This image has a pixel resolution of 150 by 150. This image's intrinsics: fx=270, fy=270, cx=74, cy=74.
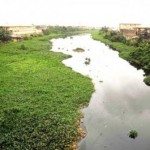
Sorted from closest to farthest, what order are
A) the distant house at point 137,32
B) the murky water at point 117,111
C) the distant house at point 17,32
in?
the murky water at point 117,111
the distant house at point 137,32
the distant house at point 17,32

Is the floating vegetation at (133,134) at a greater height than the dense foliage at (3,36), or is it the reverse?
the dense foliage at (3,36)

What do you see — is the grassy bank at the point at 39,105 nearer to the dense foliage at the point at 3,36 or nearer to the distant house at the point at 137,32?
the dense foliage at the point at 3,36

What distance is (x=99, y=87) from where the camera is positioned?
112 ft

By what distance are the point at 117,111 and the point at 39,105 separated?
753cm

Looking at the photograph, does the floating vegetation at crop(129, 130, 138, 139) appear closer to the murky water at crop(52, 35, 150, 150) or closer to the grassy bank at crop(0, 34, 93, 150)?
the murky water at crop(52, 35, 150, 150)

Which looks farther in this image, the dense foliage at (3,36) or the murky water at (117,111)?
the dense foliage at (3,36)

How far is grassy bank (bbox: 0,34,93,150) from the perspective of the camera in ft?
63.1

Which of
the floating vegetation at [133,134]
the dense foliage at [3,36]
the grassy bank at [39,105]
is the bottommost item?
the floating vegetation at [133,134]

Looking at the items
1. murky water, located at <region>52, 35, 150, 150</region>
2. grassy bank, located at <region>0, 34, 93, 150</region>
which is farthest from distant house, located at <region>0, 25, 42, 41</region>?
murky water, located at <region>52, 35, 150, 150</region>

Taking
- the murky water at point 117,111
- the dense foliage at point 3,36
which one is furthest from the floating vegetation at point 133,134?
the dense foliage at point 3,36

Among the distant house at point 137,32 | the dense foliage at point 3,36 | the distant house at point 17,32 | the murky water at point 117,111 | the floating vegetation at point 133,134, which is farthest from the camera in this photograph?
the distant house at point 17,32

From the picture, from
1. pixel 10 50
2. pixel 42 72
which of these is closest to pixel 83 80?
pixel 42 72

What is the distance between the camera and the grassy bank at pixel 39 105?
1922 cm

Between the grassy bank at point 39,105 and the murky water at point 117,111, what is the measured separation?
1.38 meters
